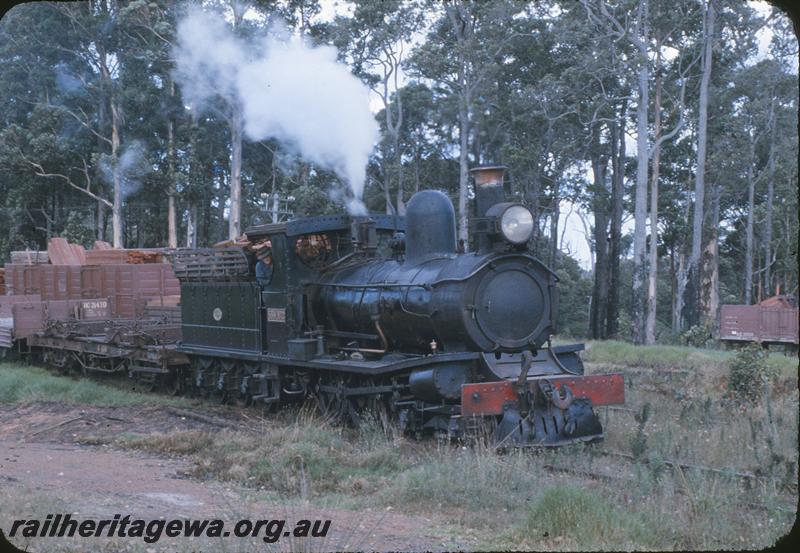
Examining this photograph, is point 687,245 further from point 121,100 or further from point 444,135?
point 121,100

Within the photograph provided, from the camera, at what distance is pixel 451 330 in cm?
969

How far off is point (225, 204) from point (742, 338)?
26.7 meters

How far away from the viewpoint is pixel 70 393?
14258mm

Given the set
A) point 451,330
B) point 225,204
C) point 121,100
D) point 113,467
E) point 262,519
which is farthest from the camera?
point 225,204

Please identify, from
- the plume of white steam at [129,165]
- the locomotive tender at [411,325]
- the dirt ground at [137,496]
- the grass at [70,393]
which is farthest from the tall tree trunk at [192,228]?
the dirt ground at [137,496]

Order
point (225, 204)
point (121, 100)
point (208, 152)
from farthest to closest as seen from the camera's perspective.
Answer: point (225, 204) < point (208, 152) < point (121, 100)

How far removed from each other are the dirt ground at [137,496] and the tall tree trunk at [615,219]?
24150 mm

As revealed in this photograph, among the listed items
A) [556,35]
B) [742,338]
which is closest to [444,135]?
[556,35]

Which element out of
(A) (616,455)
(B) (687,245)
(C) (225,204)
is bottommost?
(A) (616,455)

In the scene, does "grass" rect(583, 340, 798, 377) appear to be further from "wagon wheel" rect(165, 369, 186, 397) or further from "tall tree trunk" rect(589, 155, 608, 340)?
"tall tree trunk" rect(589, 155, 608, 340)

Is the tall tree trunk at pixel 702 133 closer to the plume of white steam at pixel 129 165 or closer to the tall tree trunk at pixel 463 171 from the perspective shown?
the tall tree trunk at pixel 463 171

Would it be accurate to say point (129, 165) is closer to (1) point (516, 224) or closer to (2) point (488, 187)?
(2) point (488, 187)

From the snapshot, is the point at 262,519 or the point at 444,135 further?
the point at 444,135

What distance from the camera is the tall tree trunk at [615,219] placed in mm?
32844
